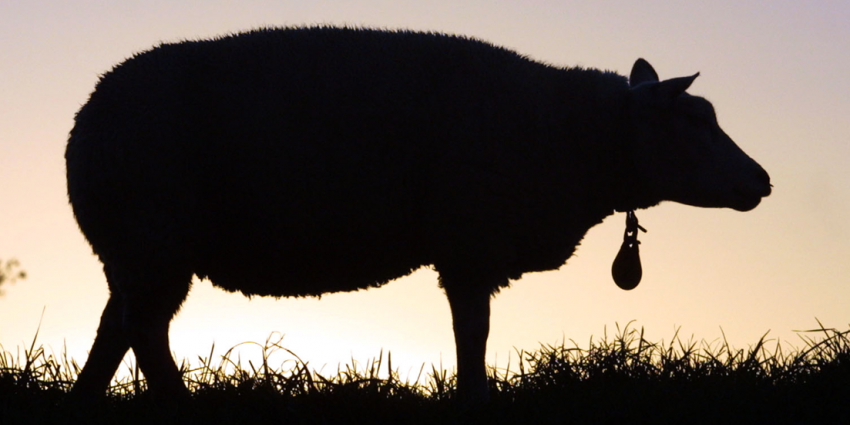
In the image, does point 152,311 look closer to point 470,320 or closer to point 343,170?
point 343,170

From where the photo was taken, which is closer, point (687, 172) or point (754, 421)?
point (754, 421)

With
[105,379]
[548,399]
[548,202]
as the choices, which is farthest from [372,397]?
[105,379]

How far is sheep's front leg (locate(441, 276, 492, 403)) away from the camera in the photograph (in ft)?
Answer: 17.1

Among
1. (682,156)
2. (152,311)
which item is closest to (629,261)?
(682,156)

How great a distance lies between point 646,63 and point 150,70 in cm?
319

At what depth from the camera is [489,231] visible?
5336 mm

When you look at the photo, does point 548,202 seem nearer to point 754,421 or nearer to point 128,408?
point 754,421

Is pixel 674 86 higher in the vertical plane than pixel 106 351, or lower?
higher

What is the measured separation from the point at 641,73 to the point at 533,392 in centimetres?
251

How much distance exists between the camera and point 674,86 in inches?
222

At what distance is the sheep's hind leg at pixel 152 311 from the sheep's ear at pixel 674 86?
292cm

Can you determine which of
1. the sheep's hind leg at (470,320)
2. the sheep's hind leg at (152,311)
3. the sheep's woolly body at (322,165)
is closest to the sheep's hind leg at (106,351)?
the sheep's hind leg at (152,311)

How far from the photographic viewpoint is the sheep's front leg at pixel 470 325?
205 inches

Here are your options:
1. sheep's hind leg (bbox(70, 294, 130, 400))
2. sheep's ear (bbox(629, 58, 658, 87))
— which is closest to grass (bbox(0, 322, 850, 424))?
Answer: sheep's hind leg (bbox(70, 294, 130, 400))
